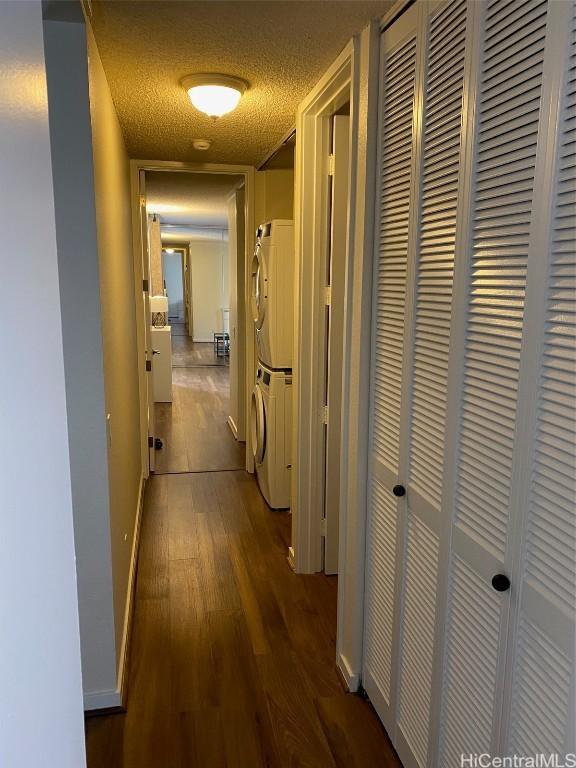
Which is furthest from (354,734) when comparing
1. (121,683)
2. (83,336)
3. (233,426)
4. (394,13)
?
(233,426)

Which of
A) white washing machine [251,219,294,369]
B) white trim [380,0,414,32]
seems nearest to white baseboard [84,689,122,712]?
white washing machine [251,219,294,369]

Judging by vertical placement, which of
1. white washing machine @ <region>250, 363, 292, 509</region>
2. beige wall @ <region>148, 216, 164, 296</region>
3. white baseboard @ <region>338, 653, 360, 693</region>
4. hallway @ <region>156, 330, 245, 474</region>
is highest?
beige wall @ <region>148, 216, 164, 296</region>

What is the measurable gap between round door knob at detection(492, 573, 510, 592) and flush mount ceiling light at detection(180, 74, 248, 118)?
2.06 m

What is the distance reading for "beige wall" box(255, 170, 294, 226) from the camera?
4230 mm

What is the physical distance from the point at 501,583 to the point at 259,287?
281 cm

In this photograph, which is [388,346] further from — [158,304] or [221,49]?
[158,304]

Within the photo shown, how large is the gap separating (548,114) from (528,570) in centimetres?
86

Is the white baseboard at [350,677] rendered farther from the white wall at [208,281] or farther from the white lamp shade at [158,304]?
the white wall at [208,281]

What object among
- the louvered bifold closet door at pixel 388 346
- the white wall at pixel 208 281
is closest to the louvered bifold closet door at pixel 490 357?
the louvered bifold closet door at pixel 388 346

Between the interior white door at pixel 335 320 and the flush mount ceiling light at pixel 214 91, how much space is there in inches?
21.2

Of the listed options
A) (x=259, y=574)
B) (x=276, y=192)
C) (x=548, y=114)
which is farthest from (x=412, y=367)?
(x=276, y=192)

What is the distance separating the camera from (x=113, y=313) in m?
2.40

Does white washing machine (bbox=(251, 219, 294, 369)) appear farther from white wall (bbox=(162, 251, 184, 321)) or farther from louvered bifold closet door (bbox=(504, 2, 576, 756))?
white wall (bbox=(162, 251, 184, 321))

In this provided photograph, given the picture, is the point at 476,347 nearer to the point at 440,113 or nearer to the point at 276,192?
the point at 440,113
